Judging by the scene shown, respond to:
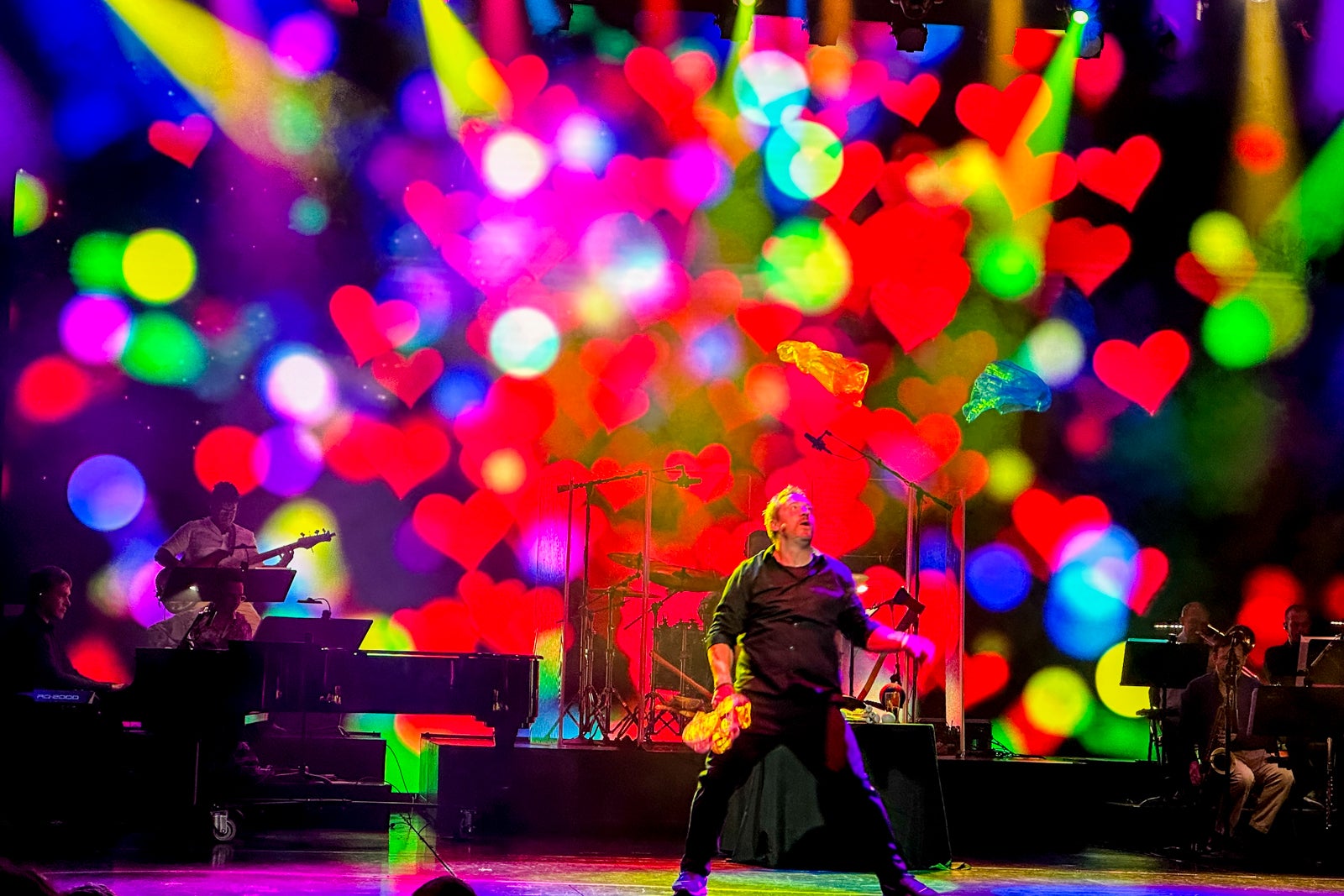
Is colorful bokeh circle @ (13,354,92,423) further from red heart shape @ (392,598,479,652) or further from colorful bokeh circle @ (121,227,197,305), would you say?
red heart shape @ (392,598,479,652)

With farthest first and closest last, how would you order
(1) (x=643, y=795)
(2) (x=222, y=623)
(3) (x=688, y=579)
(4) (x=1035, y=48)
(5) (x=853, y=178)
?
(5) (x=853, y=178) < (4) (x=1035, y=48) < (3) (x=688, y=579) < (1) (x=643, y=795) < (2) (x=222, y=623)

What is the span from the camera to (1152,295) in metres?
10.4

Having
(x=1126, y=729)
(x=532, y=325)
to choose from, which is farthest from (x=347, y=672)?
(x=1126, y=729)

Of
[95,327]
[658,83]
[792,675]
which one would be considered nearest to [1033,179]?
[658,83]

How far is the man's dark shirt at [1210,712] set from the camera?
754cm

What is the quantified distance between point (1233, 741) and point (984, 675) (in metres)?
3.04

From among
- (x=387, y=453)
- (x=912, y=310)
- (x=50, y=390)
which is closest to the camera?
(x=50, y=390)

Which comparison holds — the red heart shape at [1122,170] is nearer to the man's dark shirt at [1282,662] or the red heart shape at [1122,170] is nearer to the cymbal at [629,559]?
the man's dark shirt at [1282,662]

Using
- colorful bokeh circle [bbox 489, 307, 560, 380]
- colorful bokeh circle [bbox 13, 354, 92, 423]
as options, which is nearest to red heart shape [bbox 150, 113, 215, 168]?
colorful bokeh circle [bbox 13, 354, 92, 423]

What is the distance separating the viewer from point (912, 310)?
10.5m

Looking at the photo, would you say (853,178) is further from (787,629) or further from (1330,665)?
(787,629)

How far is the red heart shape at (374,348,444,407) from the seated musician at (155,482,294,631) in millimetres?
2004

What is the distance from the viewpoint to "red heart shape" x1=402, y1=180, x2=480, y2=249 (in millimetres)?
9844

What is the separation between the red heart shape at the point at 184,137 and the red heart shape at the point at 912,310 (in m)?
5.36
